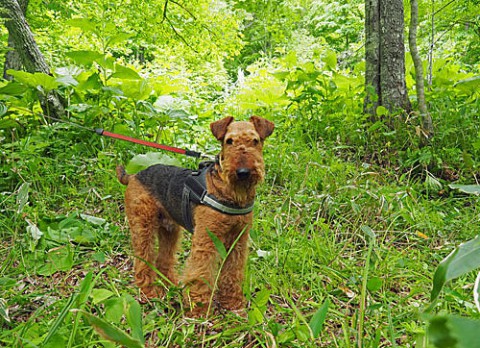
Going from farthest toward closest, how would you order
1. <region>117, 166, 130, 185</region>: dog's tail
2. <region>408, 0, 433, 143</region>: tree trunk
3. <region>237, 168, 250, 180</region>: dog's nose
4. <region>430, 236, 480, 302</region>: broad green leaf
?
<region>408, 0, 433, 143</region>: tree trunk → <region>117, 166, 130, 185</region>: dog's tail → <region>237, 168, 250, 180</region>: dog's nose → <region>430, 236, 480, 302</region>: broad green leaf

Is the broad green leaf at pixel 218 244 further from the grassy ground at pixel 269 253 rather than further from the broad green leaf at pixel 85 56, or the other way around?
the broad green leaf at pixel 85 56

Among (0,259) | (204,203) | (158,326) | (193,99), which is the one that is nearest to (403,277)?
(204,203)

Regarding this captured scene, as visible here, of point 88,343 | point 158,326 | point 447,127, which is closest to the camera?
point 88,343

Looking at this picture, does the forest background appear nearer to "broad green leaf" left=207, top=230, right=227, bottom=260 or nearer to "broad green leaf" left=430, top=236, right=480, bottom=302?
"broad green leaf" left=430, top=236, right=480, bottom=302


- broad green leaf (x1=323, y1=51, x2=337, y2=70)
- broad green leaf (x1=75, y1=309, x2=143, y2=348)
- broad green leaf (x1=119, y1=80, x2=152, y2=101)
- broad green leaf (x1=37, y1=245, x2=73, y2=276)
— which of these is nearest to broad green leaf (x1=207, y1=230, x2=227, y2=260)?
broad green leaf (x1=75, y1=309, x2=143, y2=348)

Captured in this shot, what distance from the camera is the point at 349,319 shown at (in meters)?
1.57

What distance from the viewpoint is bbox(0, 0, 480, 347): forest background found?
145 cm

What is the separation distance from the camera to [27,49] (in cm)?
366

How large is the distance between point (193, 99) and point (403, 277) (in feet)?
17.4

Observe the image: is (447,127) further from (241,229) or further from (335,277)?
(241,229)

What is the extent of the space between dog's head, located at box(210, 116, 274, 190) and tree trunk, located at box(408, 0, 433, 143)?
6.22 feet

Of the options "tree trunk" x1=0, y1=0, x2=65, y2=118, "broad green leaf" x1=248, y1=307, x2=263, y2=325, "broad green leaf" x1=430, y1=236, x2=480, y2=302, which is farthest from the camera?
"tree trunk" x1=0, y1=0, x2=65, y2=118

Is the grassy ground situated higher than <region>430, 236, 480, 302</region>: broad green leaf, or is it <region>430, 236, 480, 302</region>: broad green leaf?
<region>430, 236, 480, 302</region>: broad green leaf

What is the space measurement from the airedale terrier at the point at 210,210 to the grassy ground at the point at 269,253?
119mm
